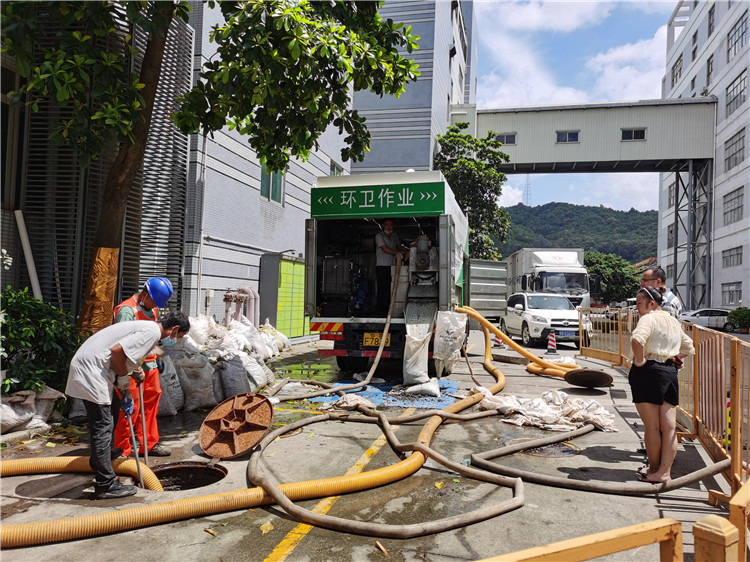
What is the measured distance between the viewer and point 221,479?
4.55m

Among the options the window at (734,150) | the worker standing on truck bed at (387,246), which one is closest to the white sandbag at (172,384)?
the worker standing on truck bed at (387,246)

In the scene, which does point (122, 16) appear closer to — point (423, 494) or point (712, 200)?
point (423, 494)

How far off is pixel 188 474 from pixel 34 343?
2.71 metres

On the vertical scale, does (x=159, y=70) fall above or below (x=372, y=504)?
above

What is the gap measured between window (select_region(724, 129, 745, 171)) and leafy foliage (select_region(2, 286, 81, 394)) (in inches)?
1393

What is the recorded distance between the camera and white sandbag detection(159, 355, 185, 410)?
21.6 feet

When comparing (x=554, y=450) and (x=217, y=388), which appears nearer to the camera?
(x=554, y=450)

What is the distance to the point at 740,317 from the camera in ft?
87.1

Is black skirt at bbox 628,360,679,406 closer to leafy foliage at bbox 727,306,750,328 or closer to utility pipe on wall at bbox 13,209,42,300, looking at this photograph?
utility pipe on wall at bbox 13,209,42,300

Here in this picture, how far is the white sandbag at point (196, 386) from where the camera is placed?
684cm

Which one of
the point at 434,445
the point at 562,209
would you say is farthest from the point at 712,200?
the point at 562,209

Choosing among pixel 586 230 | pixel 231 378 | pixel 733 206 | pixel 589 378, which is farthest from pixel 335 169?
pixel 586 230

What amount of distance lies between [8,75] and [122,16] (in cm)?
217

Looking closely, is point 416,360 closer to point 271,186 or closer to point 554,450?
point 554,450
